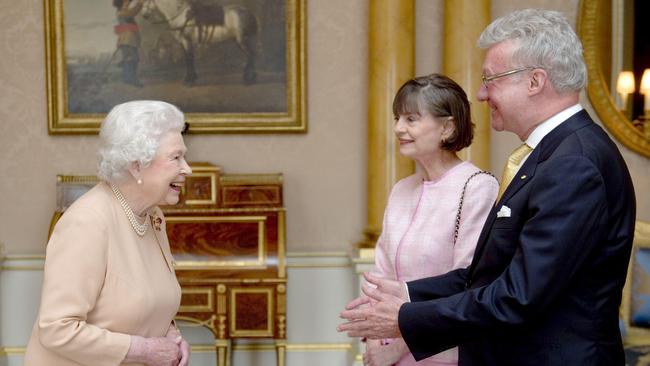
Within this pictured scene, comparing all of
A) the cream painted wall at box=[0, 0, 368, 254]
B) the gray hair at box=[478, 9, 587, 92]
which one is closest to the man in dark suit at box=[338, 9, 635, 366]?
the gray hair at box=[478, 9, 587, 92]

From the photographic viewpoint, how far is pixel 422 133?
3.12m

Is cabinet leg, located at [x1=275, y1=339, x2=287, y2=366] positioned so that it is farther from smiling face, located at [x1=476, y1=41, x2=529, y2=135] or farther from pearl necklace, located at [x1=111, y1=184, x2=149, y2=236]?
smiling face, located at [x1=476, y1=41, x2=529, y2=135]

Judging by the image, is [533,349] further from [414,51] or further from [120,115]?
[414,51]

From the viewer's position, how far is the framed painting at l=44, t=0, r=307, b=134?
6031 mm

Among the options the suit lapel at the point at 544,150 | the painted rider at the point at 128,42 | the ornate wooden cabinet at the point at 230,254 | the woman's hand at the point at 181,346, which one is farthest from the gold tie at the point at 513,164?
the painted rider at the point at 128,42

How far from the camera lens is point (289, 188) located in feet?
20.1

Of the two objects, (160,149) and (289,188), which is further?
(289,188)

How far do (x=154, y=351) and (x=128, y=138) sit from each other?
0.73m

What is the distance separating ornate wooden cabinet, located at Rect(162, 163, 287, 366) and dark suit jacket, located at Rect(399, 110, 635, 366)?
9.89 ft

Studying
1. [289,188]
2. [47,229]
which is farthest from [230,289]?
[47,229]

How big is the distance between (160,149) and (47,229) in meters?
3.64

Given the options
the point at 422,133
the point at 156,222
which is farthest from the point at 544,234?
the point at 156,222

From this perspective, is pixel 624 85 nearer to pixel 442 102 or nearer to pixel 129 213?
pixel 442 102

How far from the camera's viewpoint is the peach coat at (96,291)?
2.56 m
